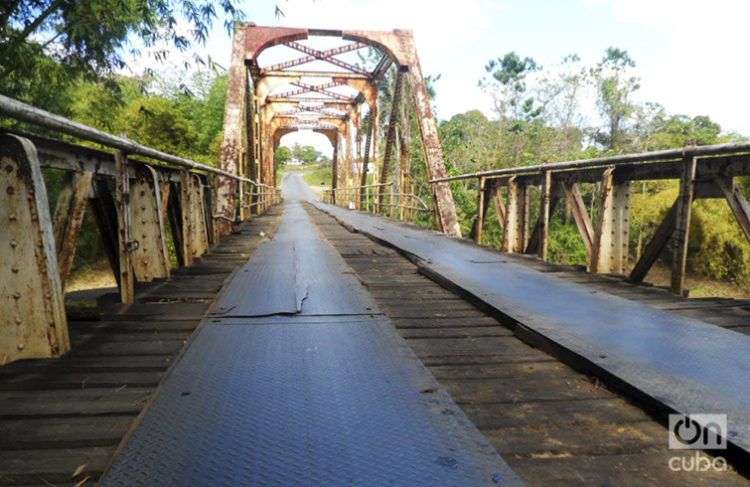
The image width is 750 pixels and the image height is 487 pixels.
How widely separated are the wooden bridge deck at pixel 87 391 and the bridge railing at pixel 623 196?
125 inches

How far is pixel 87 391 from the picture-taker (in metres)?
1.69

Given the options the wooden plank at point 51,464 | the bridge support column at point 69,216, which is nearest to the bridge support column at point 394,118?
the bridge support column at point 69,216

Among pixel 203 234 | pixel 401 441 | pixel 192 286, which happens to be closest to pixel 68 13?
pixel 203 234

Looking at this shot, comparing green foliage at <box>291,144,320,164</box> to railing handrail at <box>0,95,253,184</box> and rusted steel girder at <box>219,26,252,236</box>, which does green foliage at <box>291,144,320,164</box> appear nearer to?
rusted steel girder at <box>219,26,252,236</box>

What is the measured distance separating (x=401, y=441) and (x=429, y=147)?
9.28 metres

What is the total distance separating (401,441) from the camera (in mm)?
1310

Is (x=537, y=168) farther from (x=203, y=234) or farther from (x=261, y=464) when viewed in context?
(x=261, y=464)

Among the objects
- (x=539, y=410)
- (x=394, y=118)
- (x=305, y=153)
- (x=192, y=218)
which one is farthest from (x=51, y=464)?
(x=305, y=153)

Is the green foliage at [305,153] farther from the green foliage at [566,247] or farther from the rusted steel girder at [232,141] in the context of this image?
the rusted steel girder at [232,141]

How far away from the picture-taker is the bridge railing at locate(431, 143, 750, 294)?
312cm

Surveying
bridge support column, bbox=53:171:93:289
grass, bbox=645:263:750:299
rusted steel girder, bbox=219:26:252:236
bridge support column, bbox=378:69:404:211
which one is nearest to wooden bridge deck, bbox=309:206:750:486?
bridge support column, bbox=53:171:93:289

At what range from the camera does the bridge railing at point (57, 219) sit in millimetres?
1875

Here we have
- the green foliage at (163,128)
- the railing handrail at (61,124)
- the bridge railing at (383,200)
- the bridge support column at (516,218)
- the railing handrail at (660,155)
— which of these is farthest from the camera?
the green foliage at (163,128)

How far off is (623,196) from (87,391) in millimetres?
4034
